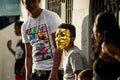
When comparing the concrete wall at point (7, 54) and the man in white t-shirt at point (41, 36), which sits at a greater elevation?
the man in white t-shirt at point (41, 36)

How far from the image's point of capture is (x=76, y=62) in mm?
5414

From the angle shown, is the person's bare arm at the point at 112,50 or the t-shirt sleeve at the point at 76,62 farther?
the t-shirt sleeve at the point at 76,62

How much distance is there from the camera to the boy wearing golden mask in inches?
214

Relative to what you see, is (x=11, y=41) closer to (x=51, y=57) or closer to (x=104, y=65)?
(x=51, y=57)

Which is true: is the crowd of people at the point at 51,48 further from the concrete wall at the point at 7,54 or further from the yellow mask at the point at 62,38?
the concrete wall at the point at 7,54

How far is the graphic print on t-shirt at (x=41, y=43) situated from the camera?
6.07 meters

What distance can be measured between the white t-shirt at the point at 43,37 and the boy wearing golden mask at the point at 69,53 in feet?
0.71

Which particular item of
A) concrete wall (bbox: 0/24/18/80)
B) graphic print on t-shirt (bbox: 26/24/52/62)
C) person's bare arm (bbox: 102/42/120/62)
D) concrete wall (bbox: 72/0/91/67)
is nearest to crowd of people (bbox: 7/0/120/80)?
graphic print on t-shirt (bbox: 26/24/52/62)

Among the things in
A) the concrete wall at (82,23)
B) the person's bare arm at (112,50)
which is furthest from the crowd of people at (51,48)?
the concrete wall at (82,23)

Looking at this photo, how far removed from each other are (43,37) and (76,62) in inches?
33.4

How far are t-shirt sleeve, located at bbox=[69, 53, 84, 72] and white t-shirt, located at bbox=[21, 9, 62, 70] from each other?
681 millimetres

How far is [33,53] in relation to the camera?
20.4ft

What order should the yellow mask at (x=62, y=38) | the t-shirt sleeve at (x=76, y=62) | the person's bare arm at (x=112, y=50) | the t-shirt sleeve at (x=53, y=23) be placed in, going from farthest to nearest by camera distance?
the t-shirt sleeve at (x=53, y=23) < the yellow mask at (x=62, y=38) < the t-shirt sleeve at (x=76, y=62) < the person's bare arm at (x=112, y=50)

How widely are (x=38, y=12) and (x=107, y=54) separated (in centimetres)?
203
